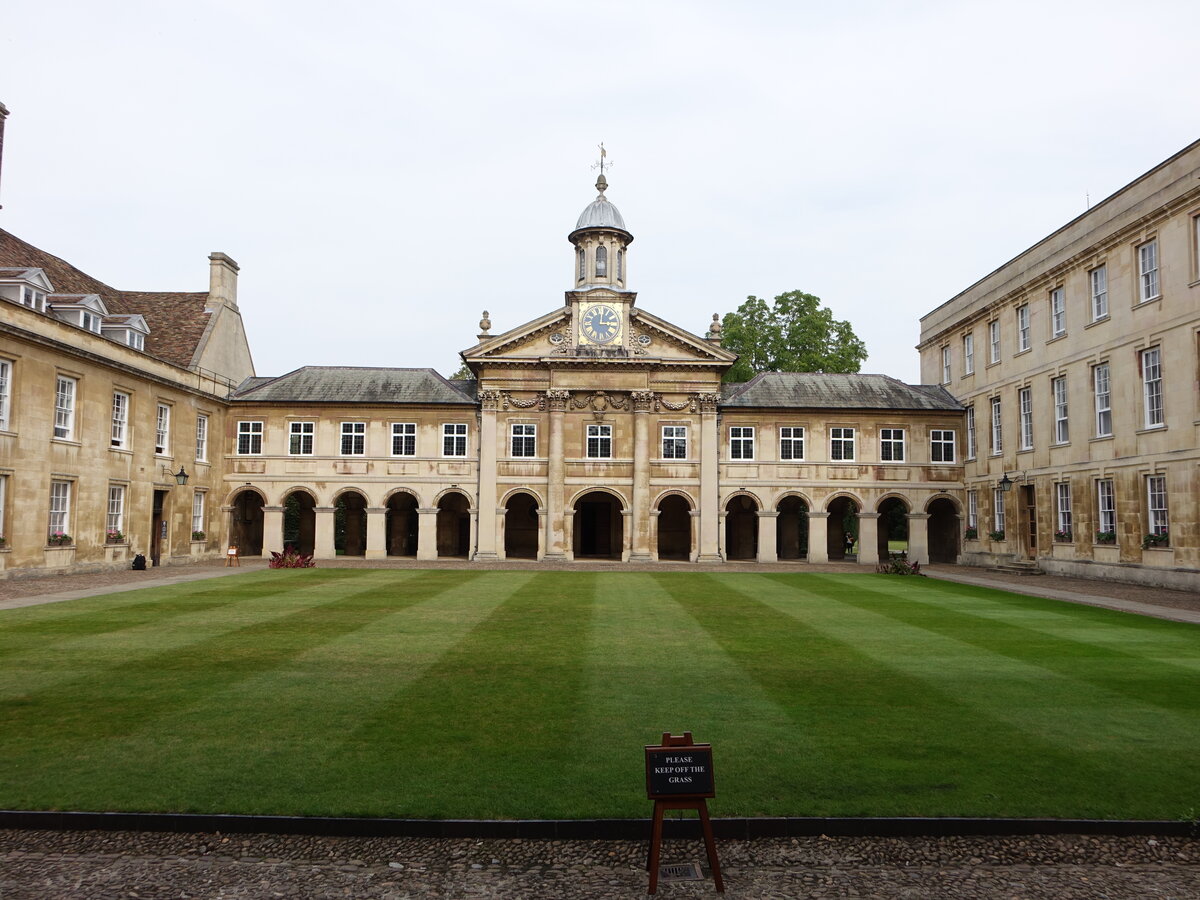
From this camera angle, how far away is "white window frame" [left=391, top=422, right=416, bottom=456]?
136 feet

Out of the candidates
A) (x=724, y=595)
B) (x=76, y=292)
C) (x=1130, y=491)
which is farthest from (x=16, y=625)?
(x=1130, y=491)

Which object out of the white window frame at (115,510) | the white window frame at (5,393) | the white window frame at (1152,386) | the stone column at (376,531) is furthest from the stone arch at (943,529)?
the white window frame at (5,393)

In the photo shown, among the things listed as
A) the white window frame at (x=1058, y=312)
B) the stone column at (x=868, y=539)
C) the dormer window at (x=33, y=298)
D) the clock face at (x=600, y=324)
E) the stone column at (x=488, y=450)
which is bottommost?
the stone column at (x=868, y=539)

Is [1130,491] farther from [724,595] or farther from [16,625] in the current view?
[16,625]

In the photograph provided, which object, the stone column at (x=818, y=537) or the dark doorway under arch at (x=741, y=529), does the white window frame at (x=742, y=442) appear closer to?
the stone column at (x=818, y=537)

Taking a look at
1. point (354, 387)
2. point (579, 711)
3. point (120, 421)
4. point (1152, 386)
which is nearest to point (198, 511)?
point (120, 421)

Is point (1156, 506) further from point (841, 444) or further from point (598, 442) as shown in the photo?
point (598, 442)

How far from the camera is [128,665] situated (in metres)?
11.6

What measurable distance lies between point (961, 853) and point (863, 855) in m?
0.70

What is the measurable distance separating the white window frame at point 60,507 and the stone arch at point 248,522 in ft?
40.3

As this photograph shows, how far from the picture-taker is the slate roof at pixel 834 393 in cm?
4134

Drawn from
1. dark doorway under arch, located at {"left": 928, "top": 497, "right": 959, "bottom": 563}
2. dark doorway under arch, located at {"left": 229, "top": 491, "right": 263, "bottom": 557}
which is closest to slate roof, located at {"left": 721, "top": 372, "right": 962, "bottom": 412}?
dark doorway under arch, located at {"left": 928, "top": 497, "right": 959, "bottom": 563}

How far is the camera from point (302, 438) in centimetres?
4131

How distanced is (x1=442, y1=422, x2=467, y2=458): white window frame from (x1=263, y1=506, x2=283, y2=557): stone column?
818 cm
